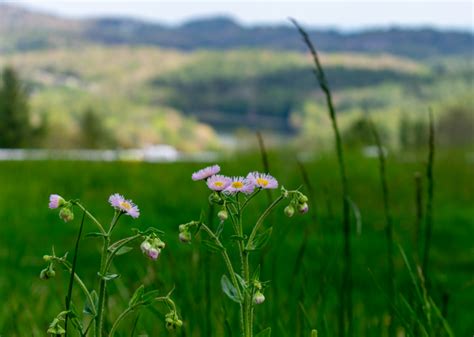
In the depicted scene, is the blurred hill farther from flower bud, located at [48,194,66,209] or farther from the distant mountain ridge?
flower bud, located at [48,194,66,209]

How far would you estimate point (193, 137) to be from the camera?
345 ft

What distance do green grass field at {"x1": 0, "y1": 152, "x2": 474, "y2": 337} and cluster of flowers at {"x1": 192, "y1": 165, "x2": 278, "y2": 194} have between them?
0.52 m

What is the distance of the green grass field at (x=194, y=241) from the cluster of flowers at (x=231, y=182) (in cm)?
52

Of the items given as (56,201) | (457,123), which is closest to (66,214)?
(56,201)

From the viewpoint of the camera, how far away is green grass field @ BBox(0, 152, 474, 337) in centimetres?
206

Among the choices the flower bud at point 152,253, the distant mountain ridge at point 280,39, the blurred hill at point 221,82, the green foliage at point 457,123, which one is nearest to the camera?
the flower bud at point 152,253

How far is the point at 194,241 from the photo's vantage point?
2.04 meters

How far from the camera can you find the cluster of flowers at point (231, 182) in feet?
2.18

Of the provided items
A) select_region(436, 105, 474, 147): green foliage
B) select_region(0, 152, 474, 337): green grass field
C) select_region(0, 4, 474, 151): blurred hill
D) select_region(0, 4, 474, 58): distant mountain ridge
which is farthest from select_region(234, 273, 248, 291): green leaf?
select_region(0, 4, 474, 58): distant mountain ridge

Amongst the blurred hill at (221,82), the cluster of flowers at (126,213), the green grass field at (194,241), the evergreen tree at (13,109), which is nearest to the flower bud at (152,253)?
the cluster of flowers at (126,213)

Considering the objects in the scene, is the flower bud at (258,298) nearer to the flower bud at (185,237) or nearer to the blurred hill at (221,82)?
the flower bud at (185,237)

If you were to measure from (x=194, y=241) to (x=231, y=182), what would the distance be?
1.38m

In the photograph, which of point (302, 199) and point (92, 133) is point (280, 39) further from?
point (302, 199)

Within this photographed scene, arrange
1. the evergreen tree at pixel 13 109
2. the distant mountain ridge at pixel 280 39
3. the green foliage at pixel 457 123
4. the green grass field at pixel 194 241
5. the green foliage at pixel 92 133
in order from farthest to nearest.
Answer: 1. the distant mountain ridge at pixel 280 39
2. the green foliage at pixel 457 123
3. the green foliage at pixel 92 133
4. the evergreen tree at pixel 13 109
5. the green grass field at pixel 194 241
